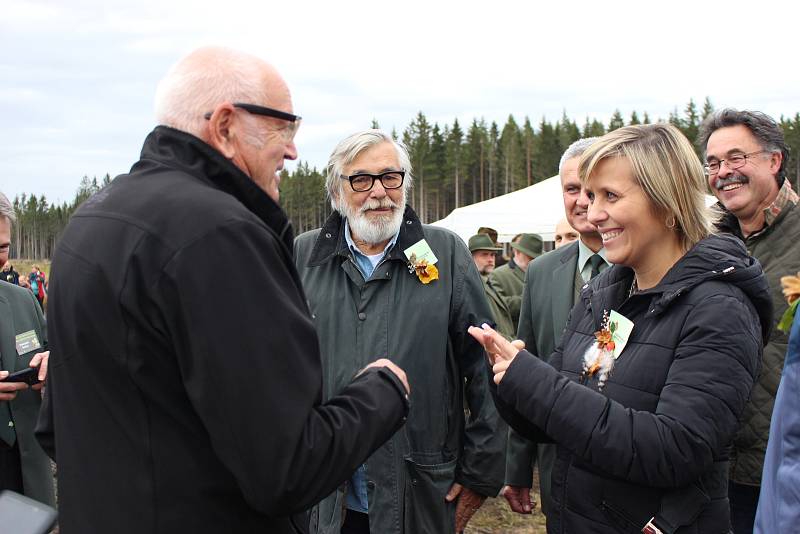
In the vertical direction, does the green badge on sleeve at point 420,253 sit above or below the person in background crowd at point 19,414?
above

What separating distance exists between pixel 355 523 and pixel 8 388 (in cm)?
180

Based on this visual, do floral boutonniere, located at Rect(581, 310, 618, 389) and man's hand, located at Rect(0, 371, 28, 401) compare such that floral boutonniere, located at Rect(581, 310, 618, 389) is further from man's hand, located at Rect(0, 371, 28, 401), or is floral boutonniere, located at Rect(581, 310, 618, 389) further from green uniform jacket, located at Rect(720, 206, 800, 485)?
man's hand, located at Rect(0, 371, 28, 401)

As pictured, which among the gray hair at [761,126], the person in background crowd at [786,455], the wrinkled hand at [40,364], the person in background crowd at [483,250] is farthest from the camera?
the person in background crowd at [483,250]

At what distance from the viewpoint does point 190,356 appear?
4.37 ft

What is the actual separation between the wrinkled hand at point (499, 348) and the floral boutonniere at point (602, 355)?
0.24 m

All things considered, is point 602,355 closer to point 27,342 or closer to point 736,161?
point 736,161

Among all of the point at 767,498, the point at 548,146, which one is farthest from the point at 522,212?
the point at 548,146

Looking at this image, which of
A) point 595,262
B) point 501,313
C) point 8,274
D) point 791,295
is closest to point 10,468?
point 595,262

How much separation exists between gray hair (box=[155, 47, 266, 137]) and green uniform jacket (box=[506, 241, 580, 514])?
6.47 ft

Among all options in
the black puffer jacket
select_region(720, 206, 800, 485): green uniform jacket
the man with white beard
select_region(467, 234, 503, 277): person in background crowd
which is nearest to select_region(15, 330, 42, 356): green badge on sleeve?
the man with white beard

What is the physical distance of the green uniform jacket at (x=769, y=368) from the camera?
2746 mm

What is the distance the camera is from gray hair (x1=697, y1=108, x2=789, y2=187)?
3059mm

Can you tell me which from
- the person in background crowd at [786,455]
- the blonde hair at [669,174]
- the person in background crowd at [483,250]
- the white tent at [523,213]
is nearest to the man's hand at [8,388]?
the blonde hair at [669,174]

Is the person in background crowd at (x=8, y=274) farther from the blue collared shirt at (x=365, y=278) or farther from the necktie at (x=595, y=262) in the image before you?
the necktie at (x=595, y=262)
